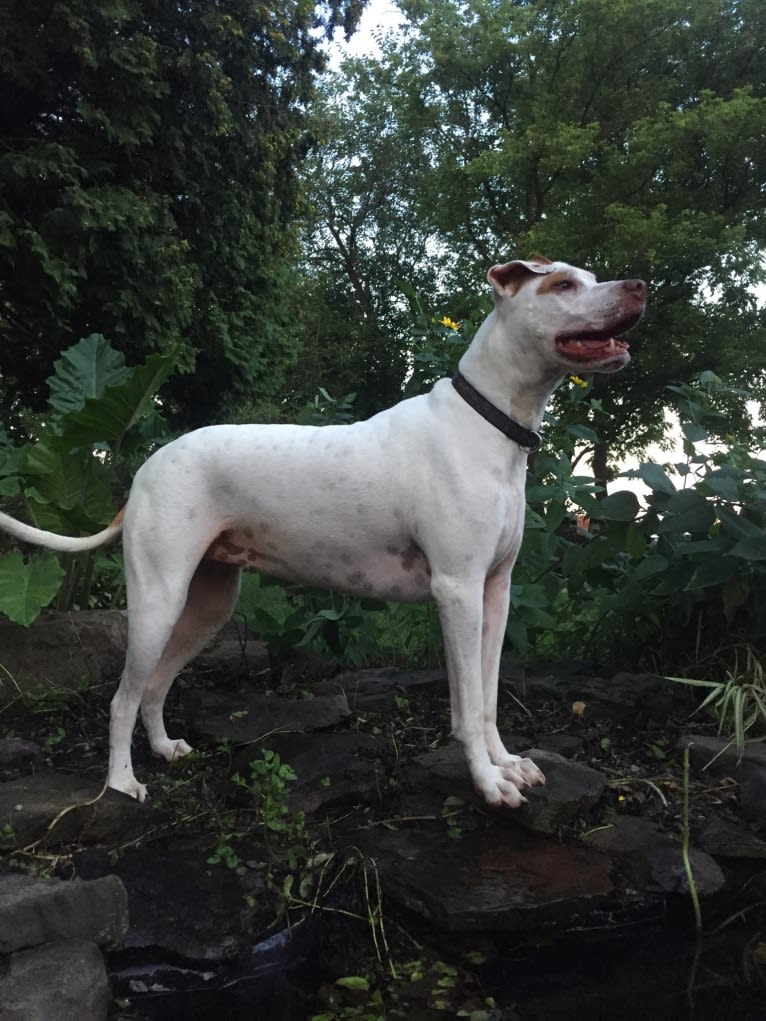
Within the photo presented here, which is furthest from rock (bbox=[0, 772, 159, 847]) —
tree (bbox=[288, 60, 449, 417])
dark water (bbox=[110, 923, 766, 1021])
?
tree (bbox=[288, 60, 449, 417])

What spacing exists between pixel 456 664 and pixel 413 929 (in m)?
0.75

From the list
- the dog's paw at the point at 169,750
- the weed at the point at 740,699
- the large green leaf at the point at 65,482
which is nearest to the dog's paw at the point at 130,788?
→ the dog's paw at the point at 169,750

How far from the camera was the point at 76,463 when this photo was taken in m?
4.20

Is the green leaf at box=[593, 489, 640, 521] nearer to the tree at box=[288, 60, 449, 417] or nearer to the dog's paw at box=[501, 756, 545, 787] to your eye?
the dog's paw at box=[501, 756, 545, 787]

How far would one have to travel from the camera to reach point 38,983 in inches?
77.1

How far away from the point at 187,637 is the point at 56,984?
155 cm

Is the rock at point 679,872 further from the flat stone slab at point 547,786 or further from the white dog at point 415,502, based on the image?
the white dog at point 415,502

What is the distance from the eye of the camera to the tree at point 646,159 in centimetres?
1716

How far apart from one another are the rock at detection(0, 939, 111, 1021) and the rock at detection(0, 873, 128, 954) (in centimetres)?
4

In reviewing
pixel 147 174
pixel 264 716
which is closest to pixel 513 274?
pixel 264 716

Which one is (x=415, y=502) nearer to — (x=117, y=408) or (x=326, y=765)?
(x=326, y=765)

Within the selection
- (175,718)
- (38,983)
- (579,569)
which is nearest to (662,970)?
(38,983)

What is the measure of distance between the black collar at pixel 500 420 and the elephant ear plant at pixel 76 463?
4.23 ft

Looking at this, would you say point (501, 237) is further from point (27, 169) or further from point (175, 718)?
point (175, 718)
